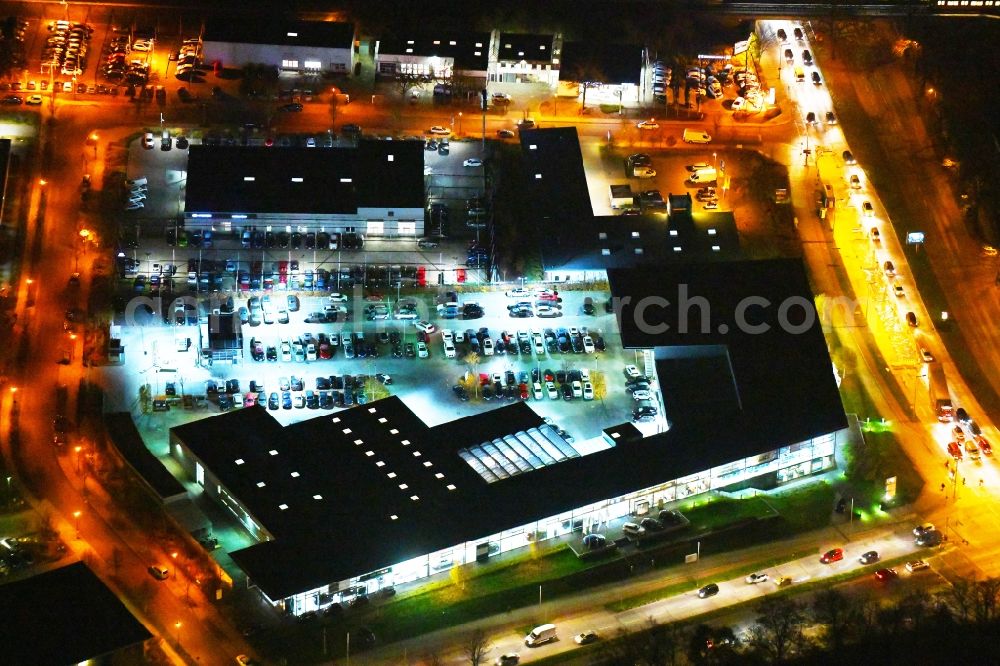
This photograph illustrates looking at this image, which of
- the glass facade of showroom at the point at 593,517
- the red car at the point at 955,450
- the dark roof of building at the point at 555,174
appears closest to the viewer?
the glass facade of showroom at the point at 593,517

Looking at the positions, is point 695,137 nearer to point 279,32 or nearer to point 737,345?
point 737,345

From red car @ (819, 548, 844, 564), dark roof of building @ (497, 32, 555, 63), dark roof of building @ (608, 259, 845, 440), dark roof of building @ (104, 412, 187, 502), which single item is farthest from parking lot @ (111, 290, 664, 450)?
dark roof of building @ (497, 32, 555, 63)

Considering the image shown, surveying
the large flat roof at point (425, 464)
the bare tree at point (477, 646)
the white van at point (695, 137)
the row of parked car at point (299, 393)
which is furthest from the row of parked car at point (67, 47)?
the bare tree at point (477, 646)

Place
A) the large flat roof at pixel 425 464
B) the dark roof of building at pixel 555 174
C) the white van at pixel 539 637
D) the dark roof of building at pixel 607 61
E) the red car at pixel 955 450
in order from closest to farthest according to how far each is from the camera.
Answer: the white van at pixel 539 637 → the large flat roof at pixel 425 464 → the red car at pixel 955 450 → the dark roof of building at pixel 555 174 → the dark roof of building at pixel 607 61

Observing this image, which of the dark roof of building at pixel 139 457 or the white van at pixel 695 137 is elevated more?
the white van at pixel 695 137

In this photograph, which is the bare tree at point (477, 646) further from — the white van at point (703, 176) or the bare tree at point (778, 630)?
the white van at point (703, 176)

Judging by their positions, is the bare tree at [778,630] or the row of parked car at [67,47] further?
the row of parked car at [67,47]

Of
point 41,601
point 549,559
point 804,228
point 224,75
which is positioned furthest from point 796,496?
point 224,75

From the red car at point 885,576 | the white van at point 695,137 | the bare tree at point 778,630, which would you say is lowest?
the bare tree at point 778,630
